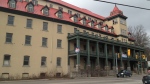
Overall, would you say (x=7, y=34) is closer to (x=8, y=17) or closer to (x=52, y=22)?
(x=8, y=17)

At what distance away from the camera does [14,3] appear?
33.1 meters

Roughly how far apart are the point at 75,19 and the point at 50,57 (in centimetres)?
1267

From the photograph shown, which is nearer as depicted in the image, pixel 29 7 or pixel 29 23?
pixel 29 23

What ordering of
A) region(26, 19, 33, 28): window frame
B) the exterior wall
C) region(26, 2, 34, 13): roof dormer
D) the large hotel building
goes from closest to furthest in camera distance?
the exterior wall → the large hotel building → region(26, 19, 33, 28): window frame → region(26, 2, 34, 13): roof dormer

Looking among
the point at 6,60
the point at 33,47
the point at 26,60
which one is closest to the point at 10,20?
the point at 33,47

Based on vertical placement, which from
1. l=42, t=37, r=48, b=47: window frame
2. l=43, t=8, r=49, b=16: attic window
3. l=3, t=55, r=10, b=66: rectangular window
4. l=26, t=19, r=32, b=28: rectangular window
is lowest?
l=3, t=55, r=10, b=66: rectangular window

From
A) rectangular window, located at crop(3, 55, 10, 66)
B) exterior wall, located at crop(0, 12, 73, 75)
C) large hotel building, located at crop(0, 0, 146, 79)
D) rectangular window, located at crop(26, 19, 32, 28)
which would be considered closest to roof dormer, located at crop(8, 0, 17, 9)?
large hotel building, located at crop(0, 0, 146, 79)

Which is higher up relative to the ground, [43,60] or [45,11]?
[45,11]

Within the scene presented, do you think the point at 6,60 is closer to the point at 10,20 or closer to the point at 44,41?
the point at 10,20

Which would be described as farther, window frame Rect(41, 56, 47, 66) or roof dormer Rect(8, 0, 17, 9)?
window frame Rect(41, 56, 47, 66)

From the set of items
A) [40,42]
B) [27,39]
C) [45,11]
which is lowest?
[40,42]

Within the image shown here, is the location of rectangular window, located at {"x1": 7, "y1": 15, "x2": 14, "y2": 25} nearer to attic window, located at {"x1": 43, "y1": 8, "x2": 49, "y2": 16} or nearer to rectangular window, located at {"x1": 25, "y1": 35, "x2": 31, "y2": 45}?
rectangular window, located at {"x1": 25, "y1": 35, "x2": 31, "y2": 45}

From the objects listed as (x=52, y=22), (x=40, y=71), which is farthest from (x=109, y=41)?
(x=40, y=71)

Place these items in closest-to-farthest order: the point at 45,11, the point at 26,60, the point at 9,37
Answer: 1. the point at 9,37
2. the point at 26,60
3. the point at 45,11
